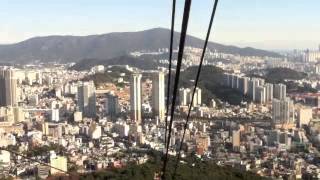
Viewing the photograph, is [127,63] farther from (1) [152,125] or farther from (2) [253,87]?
(1) [152,125]

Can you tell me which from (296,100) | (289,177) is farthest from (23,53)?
(289,177)

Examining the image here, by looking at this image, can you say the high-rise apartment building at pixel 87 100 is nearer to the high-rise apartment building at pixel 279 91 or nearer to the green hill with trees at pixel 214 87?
the green hill with trees at pixel 214 87

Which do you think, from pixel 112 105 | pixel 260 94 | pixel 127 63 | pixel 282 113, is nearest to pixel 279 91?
pixel 260 94

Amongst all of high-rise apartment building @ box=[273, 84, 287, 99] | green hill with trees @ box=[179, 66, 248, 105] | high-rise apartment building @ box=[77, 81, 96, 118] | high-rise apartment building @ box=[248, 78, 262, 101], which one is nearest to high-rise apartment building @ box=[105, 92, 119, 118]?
high-rise apartment building @ box=[77, 81, 96, 118]

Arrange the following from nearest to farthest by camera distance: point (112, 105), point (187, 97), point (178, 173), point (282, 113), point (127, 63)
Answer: point (178, 173) < point (282, 113) < point (112, 105) < point (187, 97) < point (127, 63)

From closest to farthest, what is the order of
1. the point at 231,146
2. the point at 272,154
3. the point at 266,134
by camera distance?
the point at 272,154
the point at 231,146
the point at 266,134

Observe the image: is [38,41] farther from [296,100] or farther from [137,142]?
[137,142]
